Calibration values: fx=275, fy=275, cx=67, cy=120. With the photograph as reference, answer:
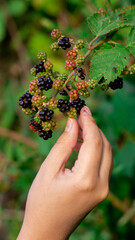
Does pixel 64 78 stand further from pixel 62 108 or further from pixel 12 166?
pixel 12 166

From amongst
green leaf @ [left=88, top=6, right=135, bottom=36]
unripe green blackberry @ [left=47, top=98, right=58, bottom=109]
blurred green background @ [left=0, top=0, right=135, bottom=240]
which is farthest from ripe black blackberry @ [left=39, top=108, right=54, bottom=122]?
blurred green background @ [left=0, top=0, right=135, bottom=240]

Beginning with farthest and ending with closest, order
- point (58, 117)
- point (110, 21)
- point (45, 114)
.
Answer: point (58, 117) < point (110, 21) < point (45, 114)

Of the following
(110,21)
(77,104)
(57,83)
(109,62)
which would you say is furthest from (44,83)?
(110,21)

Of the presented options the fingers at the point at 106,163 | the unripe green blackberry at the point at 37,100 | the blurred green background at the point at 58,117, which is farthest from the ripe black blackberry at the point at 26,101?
the blurred green background at the point at 58,117

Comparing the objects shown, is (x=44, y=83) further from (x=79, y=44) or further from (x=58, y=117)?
(x=58, y=117)

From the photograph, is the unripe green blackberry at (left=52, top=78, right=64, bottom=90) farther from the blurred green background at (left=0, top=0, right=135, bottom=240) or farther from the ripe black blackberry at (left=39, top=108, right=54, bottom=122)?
the blurred green background at (left=0, top=0, right=135, bottom=240)

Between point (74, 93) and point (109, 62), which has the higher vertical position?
point (109, 62)
